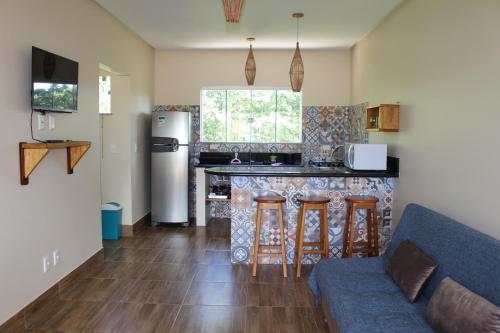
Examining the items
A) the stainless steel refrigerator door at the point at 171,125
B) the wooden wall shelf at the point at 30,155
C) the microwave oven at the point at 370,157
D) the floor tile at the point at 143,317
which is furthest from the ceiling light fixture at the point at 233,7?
the stainless steel refrigerator door at the point at 171,125

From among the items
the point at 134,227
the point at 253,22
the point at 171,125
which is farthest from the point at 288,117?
the point at 134,227

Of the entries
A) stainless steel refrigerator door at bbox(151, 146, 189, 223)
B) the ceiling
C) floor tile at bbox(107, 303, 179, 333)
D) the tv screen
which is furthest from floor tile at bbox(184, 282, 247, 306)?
the ceiling

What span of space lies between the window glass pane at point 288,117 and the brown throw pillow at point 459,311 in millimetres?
4296

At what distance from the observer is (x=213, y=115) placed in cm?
619

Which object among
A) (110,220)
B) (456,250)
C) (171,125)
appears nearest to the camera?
(456,250)

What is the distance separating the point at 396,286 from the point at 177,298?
1.71m

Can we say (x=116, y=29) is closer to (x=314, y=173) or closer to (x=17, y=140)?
(x=17, y=140)

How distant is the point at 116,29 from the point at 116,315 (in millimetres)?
3151

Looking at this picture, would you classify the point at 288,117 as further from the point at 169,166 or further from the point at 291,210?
the point at 291,210

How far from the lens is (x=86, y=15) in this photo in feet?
12.2

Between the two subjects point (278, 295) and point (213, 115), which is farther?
point (213, 115)

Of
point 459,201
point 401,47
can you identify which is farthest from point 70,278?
point 401,47

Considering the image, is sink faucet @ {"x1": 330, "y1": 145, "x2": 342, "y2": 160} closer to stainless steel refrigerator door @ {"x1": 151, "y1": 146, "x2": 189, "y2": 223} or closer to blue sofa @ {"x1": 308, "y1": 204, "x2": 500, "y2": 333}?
stainless steel refrigerator door @ {"x1": 151, "y1": 146, "x2": 189, "y2": 223}

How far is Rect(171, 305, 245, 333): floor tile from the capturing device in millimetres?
2695
